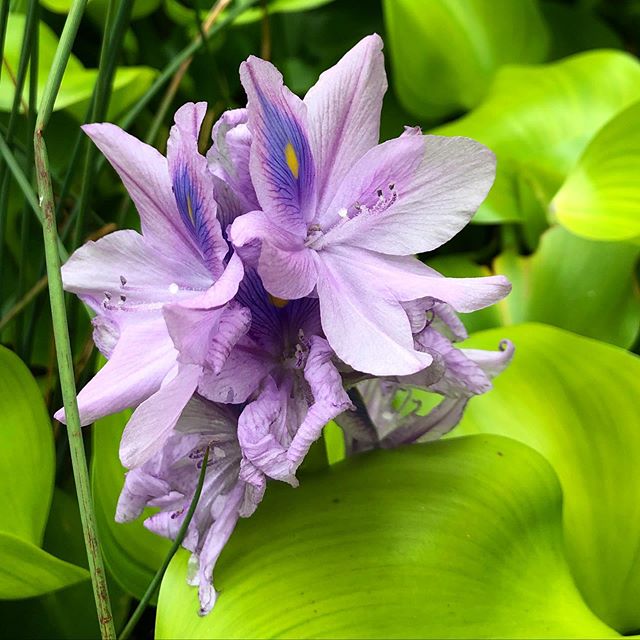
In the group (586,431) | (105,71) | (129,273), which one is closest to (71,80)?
(105,71)

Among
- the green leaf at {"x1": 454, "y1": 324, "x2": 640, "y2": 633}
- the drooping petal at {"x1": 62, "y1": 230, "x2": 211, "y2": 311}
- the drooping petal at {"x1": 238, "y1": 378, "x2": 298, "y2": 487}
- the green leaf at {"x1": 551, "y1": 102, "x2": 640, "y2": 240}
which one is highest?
the drooping petal at {"x1": 62, "y1": 230, "x2": 211, "y2": 311}

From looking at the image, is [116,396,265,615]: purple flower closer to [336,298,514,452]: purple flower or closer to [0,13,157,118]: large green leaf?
[336,298,514,452]: purple flower

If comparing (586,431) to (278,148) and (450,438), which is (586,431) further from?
(278,148)

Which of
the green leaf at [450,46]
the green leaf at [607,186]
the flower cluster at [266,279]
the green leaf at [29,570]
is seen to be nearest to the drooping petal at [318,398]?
Answer: the flower cluster at [266,279]

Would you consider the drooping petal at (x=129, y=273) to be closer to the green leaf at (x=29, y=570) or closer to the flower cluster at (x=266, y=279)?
the flower cluster at (x=266, y=279)

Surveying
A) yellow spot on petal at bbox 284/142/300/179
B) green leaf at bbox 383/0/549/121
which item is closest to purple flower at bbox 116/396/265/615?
yellow spot on petal at bbox 284/142/300/179
